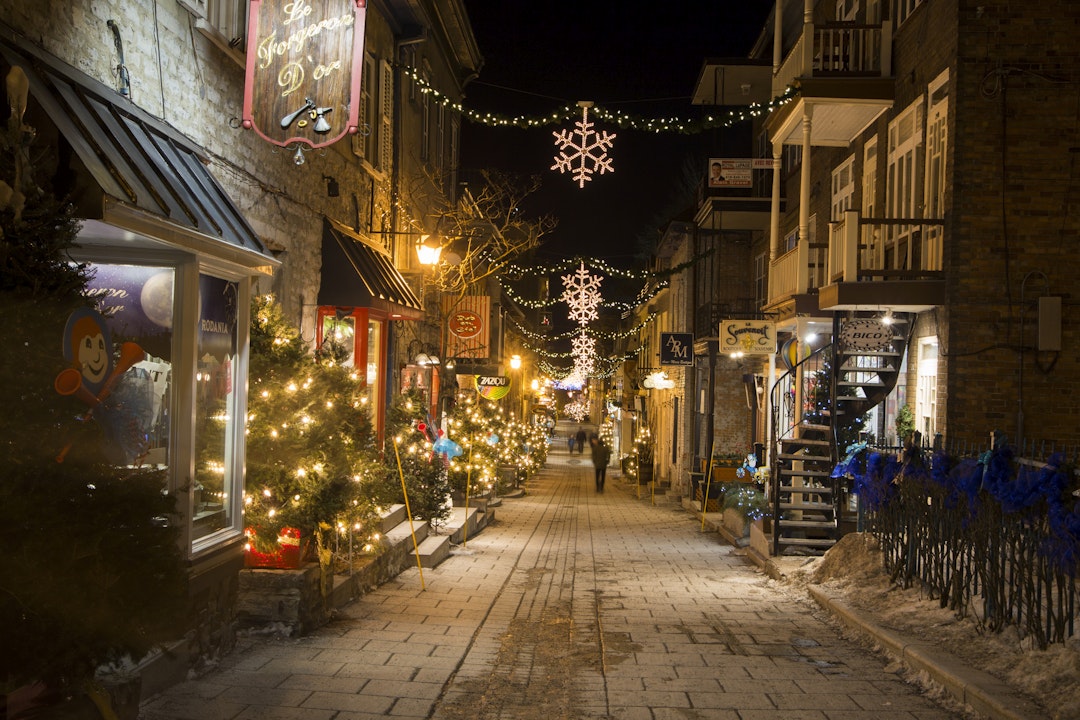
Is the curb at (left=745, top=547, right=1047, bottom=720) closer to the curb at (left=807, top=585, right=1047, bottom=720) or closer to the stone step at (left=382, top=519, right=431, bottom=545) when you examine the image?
the curb at (left=807, top=585, right=1047, bottom=720)

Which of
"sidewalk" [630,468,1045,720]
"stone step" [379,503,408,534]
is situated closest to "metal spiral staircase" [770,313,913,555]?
"sidewalk" [630,468,1045,720]

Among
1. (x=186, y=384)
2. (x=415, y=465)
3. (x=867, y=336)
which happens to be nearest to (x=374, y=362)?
(x=415, y=465)

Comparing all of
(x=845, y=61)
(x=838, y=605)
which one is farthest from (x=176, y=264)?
(x=845, y=61)

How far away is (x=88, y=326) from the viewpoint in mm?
4680

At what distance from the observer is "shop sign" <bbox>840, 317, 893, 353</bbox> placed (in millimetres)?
13867

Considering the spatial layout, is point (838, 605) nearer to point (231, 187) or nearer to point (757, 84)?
point (231, 187)

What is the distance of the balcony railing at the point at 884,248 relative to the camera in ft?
42.6

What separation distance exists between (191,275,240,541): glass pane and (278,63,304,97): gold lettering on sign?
201 centimetres

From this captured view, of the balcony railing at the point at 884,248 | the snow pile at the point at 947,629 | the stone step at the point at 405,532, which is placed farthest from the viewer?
the balcony railing at the point at 884,248

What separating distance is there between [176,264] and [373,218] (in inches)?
361

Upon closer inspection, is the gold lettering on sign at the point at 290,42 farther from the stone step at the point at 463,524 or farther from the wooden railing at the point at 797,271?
the wooden railing at the point at 797,271

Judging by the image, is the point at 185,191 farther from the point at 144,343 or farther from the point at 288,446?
the point at 288,446

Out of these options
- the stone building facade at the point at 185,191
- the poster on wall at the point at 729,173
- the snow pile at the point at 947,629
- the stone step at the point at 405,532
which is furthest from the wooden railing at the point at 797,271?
the stone building facade at the point at 185,191

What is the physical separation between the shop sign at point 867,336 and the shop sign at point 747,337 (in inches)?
253
